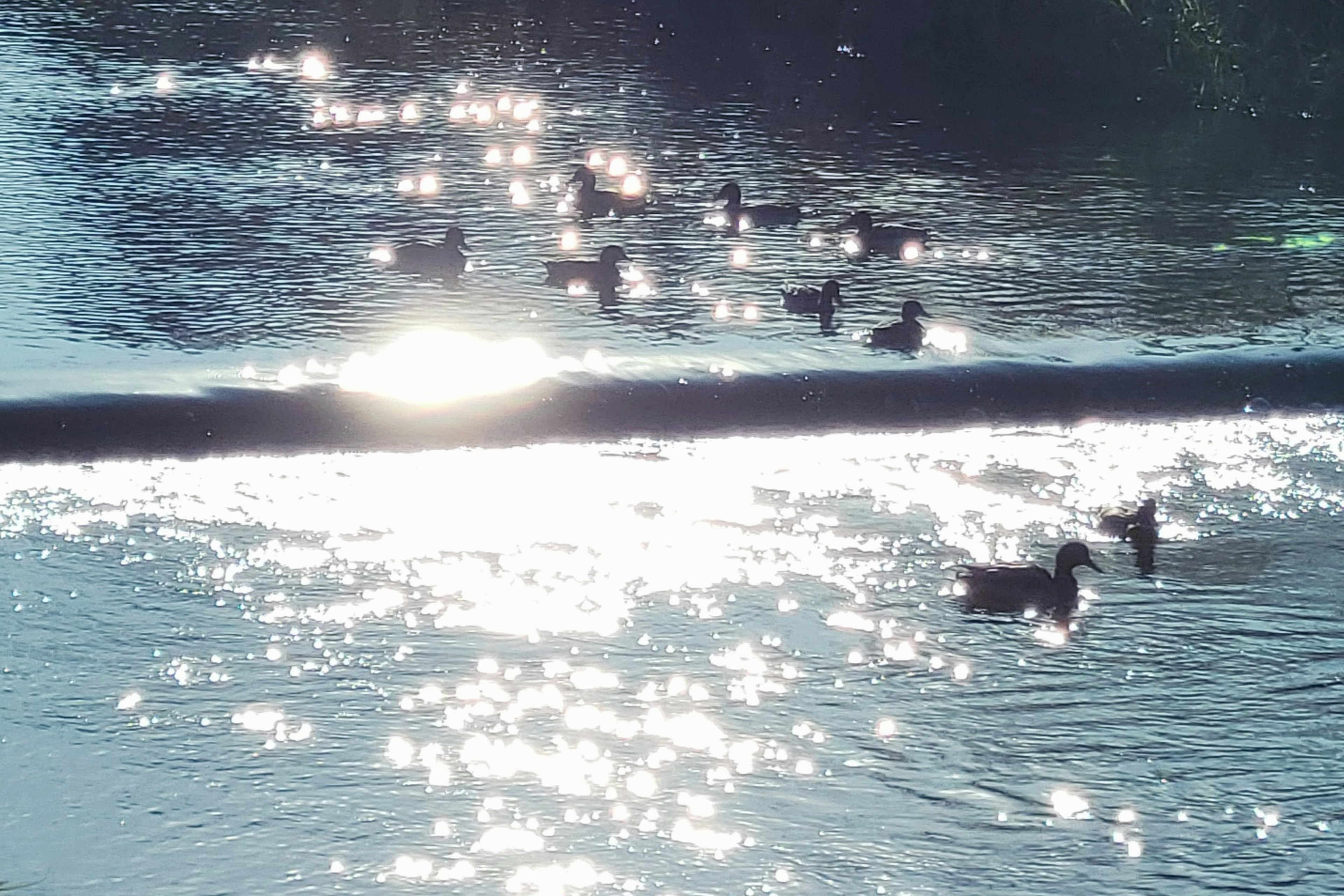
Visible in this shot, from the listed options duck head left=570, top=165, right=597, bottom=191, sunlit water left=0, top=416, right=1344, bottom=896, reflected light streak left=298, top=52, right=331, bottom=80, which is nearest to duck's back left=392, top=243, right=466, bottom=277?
duck head left=570, top=165, right=597, bottom=191

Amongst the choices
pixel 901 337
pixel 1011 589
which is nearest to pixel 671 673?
pixel 1011 589

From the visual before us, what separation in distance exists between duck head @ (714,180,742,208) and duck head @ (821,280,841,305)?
4.09 feet

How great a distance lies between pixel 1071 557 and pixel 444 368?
90.7 inches

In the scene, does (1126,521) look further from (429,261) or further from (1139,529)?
(429,261)

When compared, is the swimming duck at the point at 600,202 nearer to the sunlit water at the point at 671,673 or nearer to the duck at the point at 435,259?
the duck at the point at 435,259

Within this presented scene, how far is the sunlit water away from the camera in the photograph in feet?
15.0

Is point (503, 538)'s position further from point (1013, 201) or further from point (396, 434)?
point (1013, 201)

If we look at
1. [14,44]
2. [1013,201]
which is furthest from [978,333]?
[14,44]

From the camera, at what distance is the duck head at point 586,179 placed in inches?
364

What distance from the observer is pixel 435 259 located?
822 centimetres

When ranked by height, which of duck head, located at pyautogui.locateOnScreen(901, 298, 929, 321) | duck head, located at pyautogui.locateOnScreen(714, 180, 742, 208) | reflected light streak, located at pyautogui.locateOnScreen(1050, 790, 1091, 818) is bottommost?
reflected light streak, located at pyautogui.locateOnScreen(1050, 790, 1091, 818)

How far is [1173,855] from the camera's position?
4.61m

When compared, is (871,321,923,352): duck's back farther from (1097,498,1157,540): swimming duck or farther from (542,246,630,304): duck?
(1097,498,1157,540): swimming duck

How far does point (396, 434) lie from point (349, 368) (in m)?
0.37
